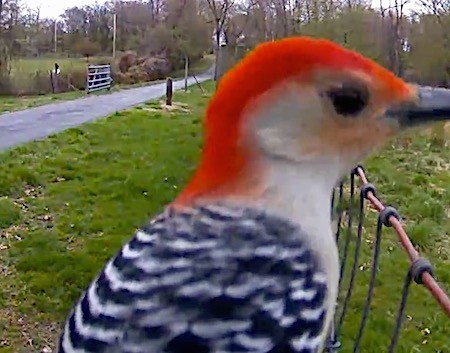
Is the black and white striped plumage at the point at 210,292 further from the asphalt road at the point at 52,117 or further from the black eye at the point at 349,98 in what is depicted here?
the asphalt road at the point at 52,117

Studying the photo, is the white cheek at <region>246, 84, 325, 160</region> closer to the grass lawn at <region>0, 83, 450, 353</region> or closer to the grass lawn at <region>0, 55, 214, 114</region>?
the grass lawn at <region>0, 83, 450, 353</region>

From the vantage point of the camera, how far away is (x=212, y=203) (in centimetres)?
111

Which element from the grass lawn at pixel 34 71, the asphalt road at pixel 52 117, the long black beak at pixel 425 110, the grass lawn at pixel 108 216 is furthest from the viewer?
the grass lawn at pixel 34 71

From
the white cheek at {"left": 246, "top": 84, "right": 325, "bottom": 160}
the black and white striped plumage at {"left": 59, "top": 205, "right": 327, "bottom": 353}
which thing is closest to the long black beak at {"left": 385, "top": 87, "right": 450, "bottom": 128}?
the white cheek at {"left": 246, "top": 84, "right": 325, "bottom": 160}

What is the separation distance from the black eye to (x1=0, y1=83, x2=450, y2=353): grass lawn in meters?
2.31

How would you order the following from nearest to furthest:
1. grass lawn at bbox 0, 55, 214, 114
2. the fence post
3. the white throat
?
1. the white throat
2. grass lawn at bbox 0, 55, 214, 114
3. the fence post

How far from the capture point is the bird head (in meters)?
1.13

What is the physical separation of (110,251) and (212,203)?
3.35m

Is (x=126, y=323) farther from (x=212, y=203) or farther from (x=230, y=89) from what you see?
(x=230, y=89)

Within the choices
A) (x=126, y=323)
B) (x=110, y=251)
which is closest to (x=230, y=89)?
(x=126, y=323)

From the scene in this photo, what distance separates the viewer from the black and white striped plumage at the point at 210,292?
101cm

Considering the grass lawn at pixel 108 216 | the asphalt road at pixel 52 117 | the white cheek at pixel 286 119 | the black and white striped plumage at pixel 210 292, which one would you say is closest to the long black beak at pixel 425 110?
the white cheek at pixel 286 119

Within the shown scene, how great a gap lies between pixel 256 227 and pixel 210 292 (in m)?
0.12

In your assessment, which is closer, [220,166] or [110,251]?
[220,166]
